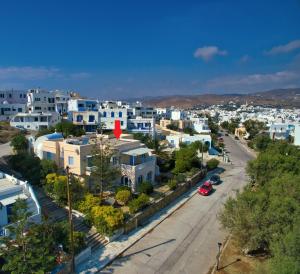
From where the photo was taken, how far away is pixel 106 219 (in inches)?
720

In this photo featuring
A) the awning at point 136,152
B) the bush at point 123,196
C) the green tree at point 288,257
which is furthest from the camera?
the awning at point 136,152

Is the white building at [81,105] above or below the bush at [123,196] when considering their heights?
above

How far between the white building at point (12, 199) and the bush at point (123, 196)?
7736mm

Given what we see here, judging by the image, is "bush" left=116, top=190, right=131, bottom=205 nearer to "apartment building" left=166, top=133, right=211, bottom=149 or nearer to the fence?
the fence

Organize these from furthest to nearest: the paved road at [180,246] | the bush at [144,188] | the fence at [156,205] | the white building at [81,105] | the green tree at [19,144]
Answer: the white building at [81,105] < the green tree at [19,144] < the bush at [144,188] < the fence at [156,205] < the paved road at [180,246]

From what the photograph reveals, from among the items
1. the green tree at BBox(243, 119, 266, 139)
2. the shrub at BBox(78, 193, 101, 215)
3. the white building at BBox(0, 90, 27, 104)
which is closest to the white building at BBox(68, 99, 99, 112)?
the white building at BBox(0, 90, 27, 104)

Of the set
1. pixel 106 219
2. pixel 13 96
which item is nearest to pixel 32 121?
pixel 13 96

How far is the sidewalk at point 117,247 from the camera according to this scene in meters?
15.5

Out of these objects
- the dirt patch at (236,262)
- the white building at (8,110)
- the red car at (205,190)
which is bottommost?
the dirt patch at (236,262)

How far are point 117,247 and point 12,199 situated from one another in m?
7.64

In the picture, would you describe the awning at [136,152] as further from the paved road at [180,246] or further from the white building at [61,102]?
the white building at [61,102]

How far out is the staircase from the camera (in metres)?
17.6

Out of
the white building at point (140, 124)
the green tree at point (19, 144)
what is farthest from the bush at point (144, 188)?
the white building at point (140, 124)

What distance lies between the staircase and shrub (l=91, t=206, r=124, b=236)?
57 cm
